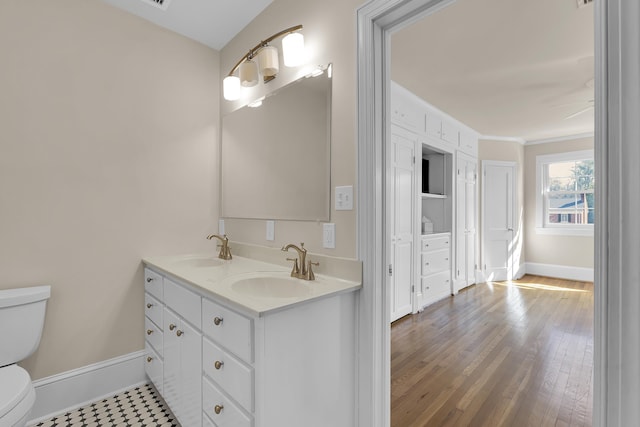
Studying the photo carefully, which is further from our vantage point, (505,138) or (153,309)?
(505,138)

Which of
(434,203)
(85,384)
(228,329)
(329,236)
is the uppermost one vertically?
(434,203)

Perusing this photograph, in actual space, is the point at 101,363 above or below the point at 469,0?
below

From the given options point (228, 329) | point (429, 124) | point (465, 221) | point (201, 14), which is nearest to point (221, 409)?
point (228, 329)

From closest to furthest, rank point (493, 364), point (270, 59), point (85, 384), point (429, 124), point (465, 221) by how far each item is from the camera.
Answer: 1. point (270, 59)
2. point (85, 384)
3. point (493, 364)
4. point (429, 124)
5. point (465, 221)

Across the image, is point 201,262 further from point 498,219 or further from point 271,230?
point 498,219

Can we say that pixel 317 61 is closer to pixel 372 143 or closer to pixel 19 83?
pixel 372 143

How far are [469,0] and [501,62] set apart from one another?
956 mm

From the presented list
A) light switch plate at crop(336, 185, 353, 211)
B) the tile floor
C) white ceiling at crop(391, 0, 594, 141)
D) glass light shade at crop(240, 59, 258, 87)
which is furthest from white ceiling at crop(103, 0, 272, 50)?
the tile floor

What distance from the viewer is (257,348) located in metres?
1.00

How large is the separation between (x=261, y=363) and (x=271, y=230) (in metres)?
0.98

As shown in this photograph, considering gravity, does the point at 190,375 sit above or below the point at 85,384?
above

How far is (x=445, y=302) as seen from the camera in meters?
3.77

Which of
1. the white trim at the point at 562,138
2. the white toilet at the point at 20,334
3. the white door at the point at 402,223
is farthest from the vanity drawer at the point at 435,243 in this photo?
the white toilet at the point at 20,334

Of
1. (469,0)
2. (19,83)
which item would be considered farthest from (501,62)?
(19,83)
